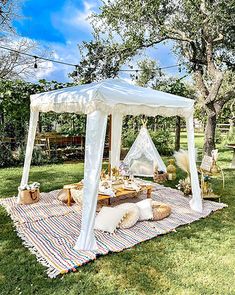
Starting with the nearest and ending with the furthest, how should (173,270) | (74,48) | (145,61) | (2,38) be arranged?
(173,270) → (74,48) → (2,38) → (145,61)

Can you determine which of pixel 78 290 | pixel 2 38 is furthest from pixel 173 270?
pixel 2 38

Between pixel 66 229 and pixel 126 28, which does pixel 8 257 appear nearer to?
pixel 66 229

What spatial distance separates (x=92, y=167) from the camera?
312 cm

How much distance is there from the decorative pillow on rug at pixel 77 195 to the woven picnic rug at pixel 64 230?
0.12 meters

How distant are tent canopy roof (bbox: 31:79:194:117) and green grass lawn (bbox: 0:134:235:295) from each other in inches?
65.6

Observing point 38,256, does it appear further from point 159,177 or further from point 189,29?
point 189,29

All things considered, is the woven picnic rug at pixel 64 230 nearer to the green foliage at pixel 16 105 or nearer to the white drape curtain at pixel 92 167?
the white drape curtain at pixel 92 167

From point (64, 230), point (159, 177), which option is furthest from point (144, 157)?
point (64, 230)

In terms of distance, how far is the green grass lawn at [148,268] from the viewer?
238cm

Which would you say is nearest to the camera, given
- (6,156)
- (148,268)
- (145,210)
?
(148,268)

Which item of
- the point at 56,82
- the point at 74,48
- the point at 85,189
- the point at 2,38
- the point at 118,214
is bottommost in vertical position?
the point at 118,214

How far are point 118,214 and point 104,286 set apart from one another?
123 cm

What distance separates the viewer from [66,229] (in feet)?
11.7

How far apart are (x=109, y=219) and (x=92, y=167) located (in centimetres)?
84
